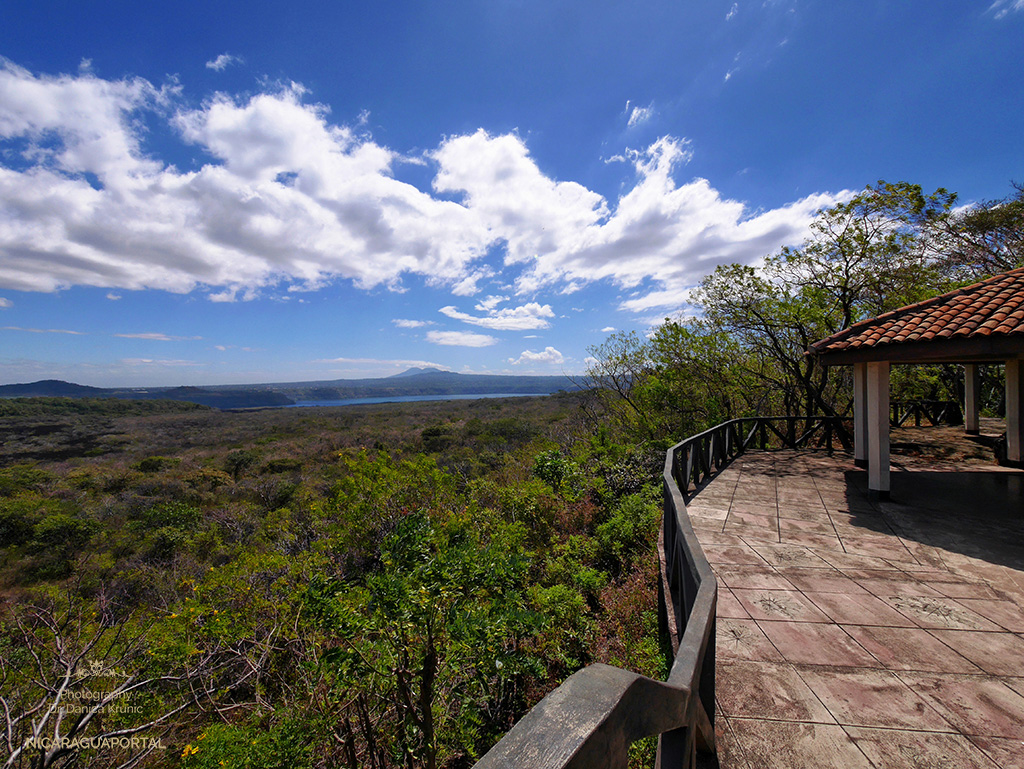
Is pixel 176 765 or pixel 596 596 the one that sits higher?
pixel 596 596

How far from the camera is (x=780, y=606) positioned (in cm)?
341

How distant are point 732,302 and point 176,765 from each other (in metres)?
13.8

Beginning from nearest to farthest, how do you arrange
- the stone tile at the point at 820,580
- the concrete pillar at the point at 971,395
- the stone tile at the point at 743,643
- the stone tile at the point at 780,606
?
the stone tile at the point at 743,643
the stone tile at the point at 780,606
the stone tile at the point at 820,580
the concrete pillar at the point at 971,395

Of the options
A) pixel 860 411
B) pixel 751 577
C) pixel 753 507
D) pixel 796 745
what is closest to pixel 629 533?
pixel 753 507

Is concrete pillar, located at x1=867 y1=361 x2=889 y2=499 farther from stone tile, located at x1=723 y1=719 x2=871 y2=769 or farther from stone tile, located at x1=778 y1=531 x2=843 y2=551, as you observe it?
stone tile, located at x1=723 y1=719 x2=871 y2=769

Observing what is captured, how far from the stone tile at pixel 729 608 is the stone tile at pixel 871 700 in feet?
1.97

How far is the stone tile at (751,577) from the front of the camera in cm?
373

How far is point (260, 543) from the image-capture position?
11367mm

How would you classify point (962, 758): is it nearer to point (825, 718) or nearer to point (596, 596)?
point (825, 718)

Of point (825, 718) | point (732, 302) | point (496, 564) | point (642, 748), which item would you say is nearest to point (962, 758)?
point (825, 718)

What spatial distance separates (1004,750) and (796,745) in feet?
3.24

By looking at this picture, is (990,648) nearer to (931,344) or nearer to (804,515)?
(804,515)

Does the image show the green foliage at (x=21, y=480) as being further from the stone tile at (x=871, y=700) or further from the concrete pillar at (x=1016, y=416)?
the concrete pillar at (x=1016, y=416)

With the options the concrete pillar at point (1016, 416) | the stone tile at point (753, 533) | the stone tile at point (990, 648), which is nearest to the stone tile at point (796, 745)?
the stone tile at point (990, 648)
